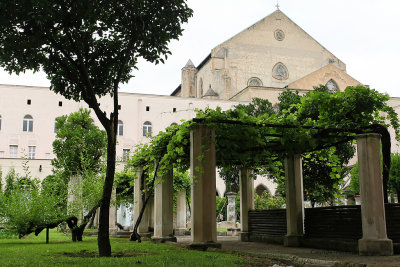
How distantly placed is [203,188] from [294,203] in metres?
4.98

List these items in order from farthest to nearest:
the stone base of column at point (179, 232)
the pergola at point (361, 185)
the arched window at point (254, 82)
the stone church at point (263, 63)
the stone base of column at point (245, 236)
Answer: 1. the arched window at point (254, 82)
2. the stone church at point (263, 63)
3. the stone base of column at point (179, 232)
4. the stone base of column at point (245, 236)
5. the pergola at point (361, 185)

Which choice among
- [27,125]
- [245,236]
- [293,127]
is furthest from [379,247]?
[27,125]

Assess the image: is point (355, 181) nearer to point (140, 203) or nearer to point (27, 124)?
point (140, 203)

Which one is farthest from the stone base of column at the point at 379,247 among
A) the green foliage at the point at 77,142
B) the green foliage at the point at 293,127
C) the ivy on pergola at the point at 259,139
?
the green foliage at the point at 77,142

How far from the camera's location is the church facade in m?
49.1

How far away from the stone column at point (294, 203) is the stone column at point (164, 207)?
3893 mm

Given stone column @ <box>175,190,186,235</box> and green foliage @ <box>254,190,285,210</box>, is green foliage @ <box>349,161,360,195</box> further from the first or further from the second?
stone column @ <box>175,190,186,235</box>

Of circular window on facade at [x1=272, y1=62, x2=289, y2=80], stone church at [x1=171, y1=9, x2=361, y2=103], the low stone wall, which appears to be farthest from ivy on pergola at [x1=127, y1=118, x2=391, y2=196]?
circular window on facade at [x1=272, y1=62, x2=289, y2=80]

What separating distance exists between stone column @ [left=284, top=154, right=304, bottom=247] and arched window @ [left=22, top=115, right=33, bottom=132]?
Result: 40.1m

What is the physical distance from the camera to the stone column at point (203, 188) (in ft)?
36.6

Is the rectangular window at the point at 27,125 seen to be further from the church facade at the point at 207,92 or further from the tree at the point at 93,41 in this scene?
the tree at the point at 93,41

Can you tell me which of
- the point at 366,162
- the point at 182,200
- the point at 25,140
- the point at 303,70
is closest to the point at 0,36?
the point at 366,162

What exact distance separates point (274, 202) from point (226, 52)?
28.4 metres

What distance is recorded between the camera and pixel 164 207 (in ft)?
49.6
